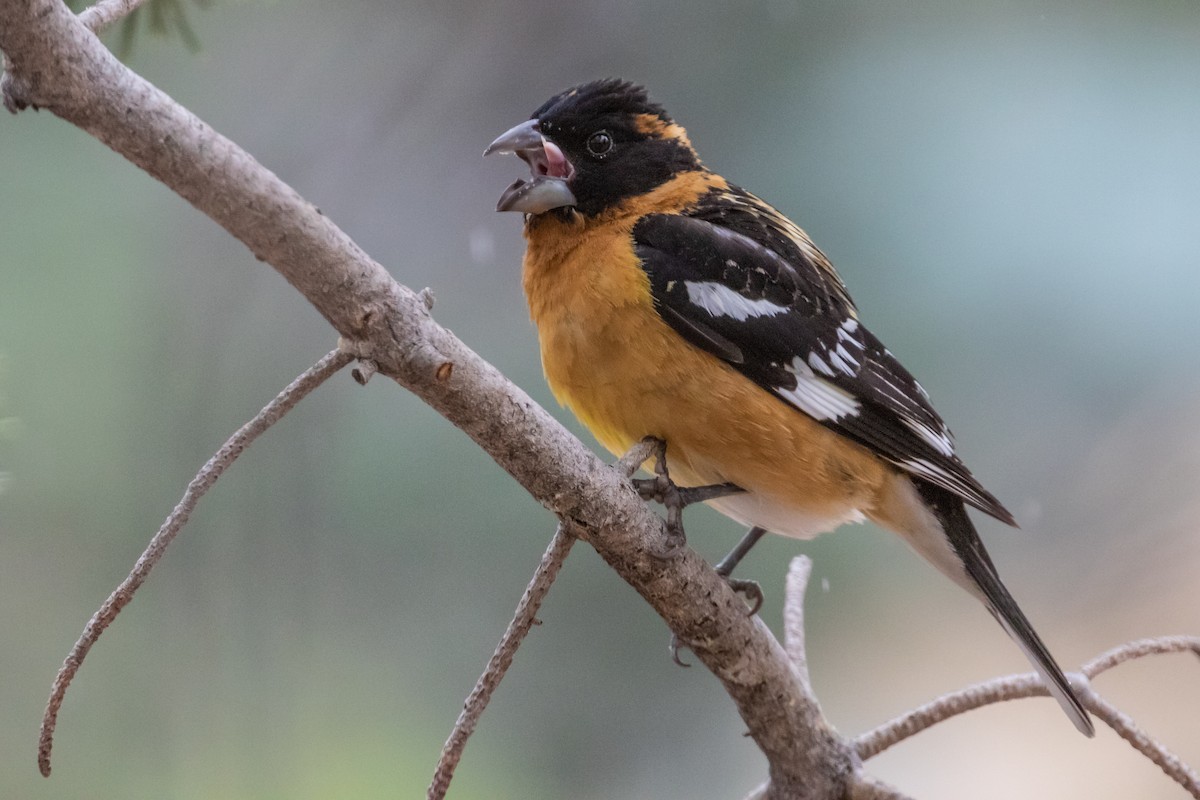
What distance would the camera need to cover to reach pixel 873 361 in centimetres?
142

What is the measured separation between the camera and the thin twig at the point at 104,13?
0.84 m

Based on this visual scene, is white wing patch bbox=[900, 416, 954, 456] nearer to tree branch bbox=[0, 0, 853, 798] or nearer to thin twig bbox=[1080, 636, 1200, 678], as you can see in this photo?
thin twig bbox=[1080, 636, 1200, 678]

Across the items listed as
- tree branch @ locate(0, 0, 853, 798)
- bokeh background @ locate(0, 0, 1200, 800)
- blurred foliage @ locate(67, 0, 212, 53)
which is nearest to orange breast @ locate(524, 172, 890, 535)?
tree branch @ locate(0, 0, 853, 798)

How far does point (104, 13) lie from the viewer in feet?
2.81

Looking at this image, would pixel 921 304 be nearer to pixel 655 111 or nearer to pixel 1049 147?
pixel 1049 147

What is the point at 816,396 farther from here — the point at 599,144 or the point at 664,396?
the point at 599,144

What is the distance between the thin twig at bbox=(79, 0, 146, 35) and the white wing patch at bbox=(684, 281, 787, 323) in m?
0.65

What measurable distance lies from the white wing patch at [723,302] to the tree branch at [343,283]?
0.33 m

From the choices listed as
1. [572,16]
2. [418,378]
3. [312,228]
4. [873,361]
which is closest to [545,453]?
[418,378]

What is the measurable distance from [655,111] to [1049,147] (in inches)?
43.7

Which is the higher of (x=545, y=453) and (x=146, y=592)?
(x=545, y=453)

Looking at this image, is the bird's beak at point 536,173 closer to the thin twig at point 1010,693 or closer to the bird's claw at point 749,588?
the bird's claw at point 749,588

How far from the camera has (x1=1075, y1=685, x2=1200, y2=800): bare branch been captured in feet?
3.64

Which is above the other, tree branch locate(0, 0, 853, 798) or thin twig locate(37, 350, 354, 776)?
tree branch locate(0, 0, 853, 798)
